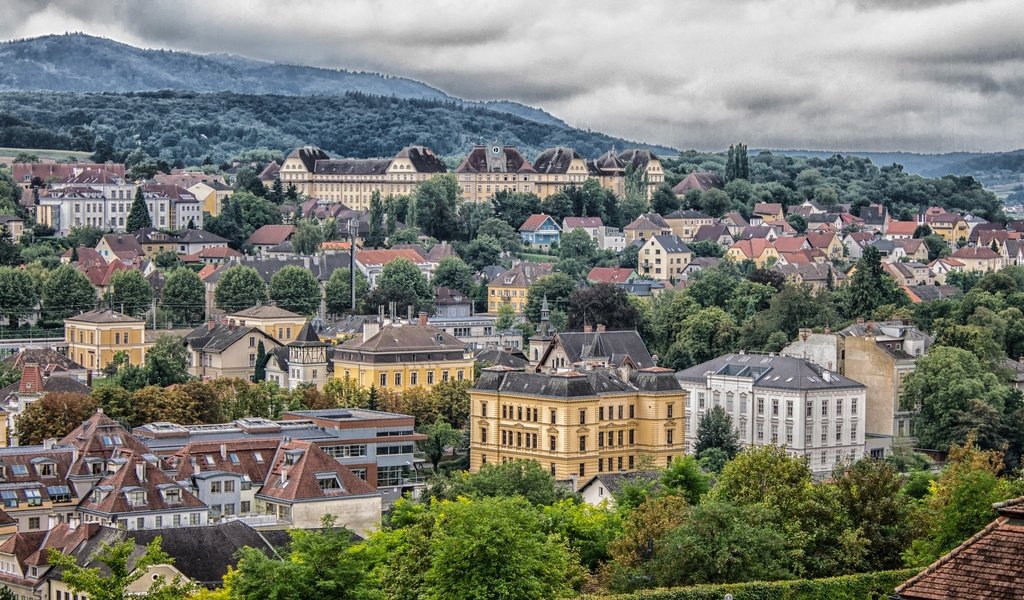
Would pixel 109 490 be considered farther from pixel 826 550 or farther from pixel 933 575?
pixel 933 575

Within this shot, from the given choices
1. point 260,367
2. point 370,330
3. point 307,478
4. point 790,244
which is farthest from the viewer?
point 790,244

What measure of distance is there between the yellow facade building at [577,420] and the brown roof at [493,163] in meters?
A: 77.6

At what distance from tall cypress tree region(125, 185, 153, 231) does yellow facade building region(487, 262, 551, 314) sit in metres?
26.1

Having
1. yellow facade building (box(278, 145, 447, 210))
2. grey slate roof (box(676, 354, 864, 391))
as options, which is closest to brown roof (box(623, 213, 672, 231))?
yellow facade building (box(278, 145, 447, 210))

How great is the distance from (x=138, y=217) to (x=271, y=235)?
9.05m

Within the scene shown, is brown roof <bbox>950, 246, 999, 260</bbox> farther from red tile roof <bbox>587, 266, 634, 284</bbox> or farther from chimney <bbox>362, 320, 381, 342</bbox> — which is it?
chimney <bbox>362, 320, 381, 342</bbox>

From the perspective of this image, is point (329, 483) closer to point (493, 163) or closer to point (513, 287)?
point (513, 287)

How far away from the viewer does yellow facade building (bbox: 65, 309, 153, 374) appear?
307 feet

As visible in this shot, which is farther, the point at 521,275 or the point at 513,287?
the point at 521,275

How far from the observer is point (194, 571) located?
44.4 m

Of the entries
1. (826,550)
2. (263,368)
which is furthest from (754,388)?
(826,550)

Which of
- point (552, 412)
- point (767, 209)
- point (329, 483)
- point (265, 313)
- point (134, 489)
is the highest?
point (767, 209)

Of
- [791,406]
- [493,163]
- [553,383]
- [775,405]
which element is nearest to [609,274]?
[493,163]

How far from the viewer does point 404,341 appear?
8512 cm
